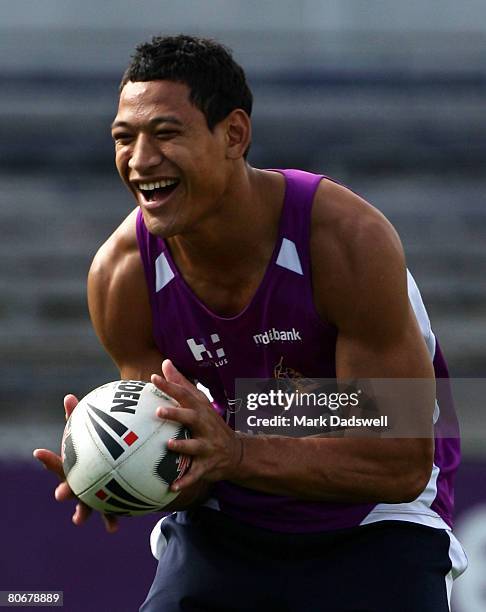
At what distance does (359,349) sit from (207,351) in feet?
1.39

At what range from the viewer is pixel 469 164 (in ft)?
27.3

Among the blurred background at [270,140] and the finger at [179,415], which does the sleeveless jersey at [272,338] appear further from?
the blurred background at [270,140]

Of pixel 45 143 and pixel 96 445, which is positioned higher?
pixel 96 445

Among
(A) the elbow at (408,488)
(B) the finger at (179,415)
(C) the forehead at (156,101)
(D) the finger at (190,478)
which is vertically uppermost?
(C) the forehead at (156,101)

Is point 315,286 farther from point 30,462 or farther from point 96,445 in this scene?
point 30,462

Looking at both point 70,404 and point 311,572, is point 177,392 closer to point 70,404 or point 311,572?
point 70,404

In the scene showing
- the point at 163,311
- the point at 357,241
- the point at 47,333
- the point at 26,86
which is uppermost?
the point at 357,241

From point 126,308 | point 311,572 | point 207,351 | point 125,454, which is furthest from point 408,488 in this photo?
point 126,308

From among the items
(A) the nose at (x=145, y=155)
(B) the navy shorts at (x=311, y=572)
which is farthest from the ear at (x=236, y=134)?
(B) the navy shorts at (x=311, y=572)

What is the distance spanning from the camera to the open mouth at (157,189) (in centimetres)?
316

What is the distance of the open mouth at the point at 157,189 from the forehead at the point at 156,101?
0.16 metres

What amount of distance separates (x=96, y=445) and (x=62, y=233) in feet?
16.9

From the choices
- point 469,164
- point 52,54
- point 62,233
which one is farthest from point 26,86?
point 469,164

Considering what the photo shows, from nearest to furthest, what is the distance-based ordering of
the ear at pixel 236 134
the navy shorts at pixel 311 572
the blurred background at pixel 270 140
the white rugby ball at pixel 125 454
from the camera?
the white rugby ball at pixel 125 454 → the ear at pixel 236 134 → the navy shorts at pixel 311 572 → the blurred background at pixel 270 140
